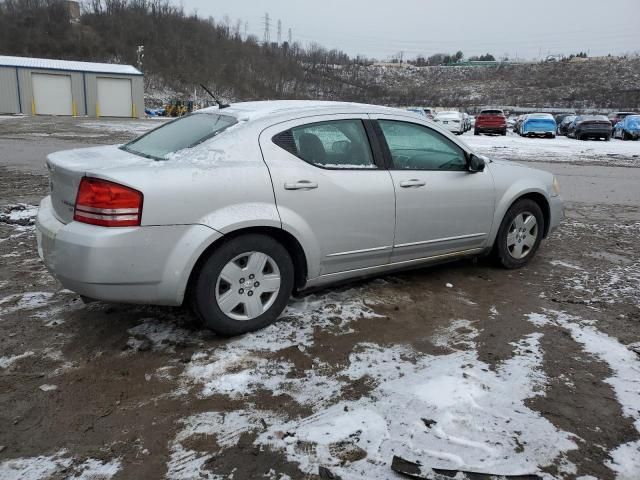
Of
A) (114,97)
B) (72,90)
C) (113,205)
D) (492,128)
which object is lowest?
(492,128)

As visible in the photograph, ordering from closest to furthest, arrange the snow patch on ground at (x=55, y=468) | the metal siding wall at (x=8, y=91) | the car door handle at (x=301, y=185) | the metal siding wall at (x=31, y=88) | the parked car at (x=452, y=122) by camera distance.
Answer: the snow patch on ground at (x=55, y=468) → the car door handle at (x=301, y=185) → the parked car at (x=452, y=122) → the metal siding wall at (x=8, y=91) → the metal siding wall at (x=31, y=88)

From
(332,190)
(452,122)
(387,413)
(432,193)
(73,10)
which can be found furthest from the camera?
(73,10)

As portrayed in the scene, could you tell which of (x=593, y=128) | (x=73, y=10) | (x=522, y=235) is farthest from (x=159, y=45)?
(x=522, y=235)

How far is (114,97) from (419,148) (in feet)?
147

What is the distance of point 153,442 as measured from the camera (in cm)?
257

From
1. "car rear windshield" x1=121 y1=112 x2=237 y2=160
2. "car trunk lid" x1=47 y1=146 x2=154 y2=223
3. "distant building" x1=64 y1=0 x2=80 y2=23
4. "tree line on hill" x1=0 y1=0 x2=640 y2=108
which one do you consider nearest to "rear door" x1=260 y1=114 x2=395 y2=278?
"car rear windshield" x1=121 y1=112 x2=237 y2=160

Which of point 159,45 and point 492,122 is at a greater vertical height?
point 159,45

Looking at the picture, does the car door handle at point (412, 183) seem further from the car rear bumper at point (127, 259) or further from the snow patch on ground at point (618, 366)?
the car rear bumper at point (127, 259)

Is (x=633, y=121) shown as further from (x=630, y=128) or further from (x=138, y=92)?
(x=138, y=92)

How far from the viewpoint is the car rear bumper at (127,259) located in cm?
308

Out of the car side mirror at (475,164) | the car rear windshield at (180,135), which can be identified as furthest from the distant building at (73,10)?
the car side mirror at (475,164)

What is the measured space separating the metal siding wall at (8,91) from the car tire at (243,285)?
44.0 m

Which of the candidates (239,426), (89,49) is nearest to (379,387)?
(239,426)

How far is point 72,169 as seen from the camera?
3.34m
